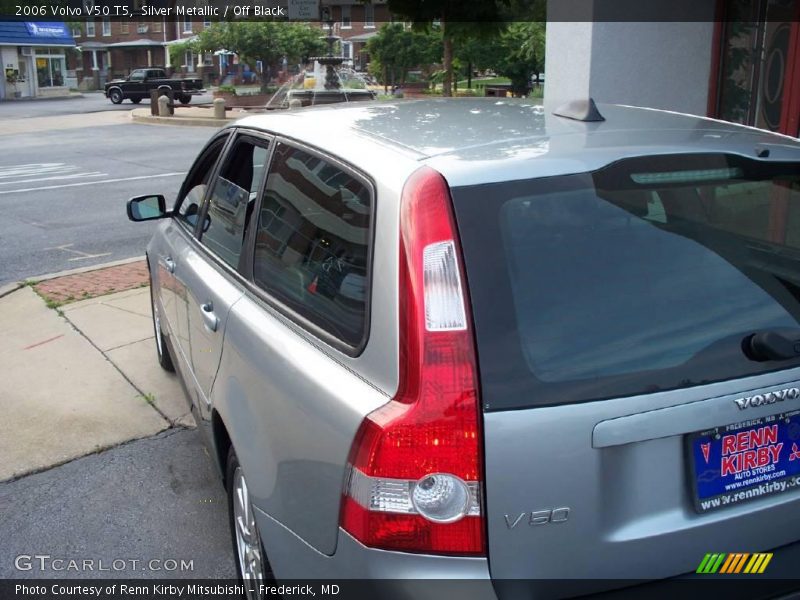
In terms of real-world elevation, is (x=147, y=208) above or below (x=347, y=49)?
below

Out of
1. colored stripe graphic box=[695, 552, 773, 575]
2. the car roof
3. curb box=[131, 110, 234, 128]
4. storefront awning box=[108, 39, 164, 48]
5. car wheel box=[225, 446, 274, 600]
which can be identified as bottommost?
curb box=[131, 110, 234, 128]

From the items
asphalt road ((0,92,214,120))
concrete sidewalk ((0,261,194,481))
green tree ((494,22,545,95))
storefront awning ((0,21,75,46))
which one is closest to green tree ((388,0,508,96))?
concrete sidewalk ((0,261,194,481))

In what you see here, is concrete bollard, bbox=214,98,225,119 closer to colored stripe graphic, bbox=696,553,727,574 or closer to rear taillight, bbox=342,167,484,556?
rear taillight, bbox=342,167,484,556

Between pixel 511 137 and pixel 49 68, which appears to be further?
pixel 49 68

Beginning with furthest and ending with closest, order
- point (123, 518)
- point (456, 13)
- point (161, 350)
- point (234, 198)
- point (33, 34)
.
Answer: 1. point (33, 34)
2. point (456, 13)
3. point (161, 350)
4. point (123, 518)
5. point (234, 198)

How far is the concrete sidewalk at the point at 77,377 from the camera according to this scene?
4645mm

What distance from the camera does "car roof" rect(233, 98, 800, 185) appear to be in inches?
85.4

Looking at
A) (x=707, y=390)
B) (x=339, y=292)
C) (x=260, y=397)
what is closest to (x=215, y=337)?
(x=260, y=397)

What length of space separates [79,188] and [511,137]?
13475 mm

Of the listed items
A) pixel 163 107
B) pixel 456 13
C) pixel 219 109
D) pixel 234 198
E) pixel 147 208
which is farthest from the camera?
pixel 163 107

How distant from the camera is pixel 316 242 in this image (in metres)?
2.56

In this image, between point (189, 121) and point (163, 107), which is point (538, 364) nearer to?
point (189, 121)

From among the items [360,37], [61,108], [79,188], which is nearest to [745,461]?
[79,188]

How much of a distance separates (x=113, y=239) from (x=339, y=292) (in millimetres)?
8565
